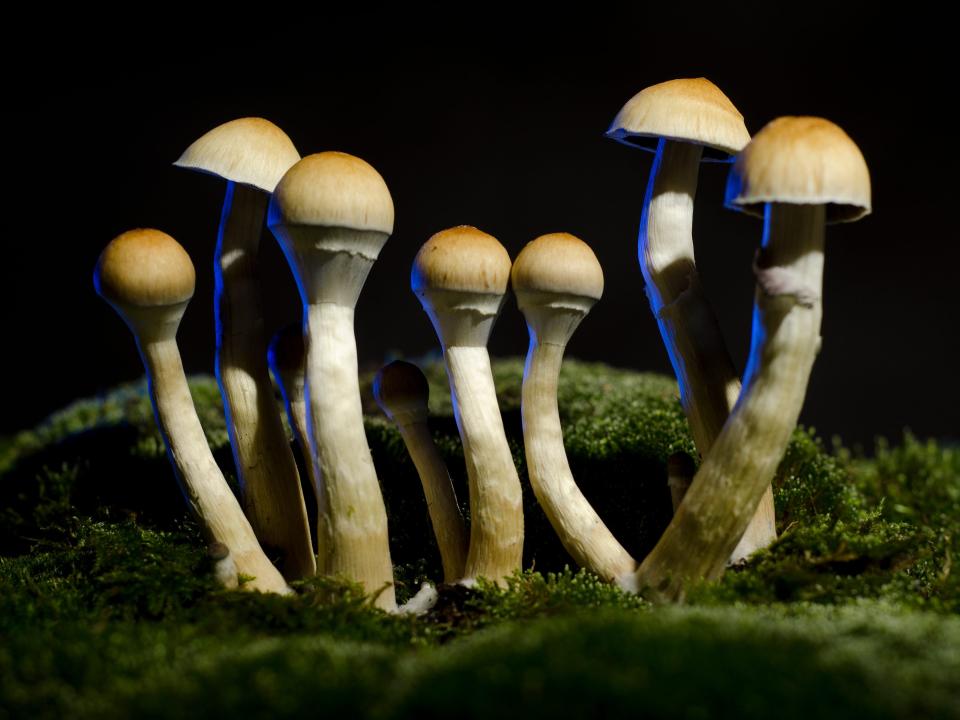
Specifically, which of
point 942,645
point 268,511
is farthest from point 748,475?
point 268,511

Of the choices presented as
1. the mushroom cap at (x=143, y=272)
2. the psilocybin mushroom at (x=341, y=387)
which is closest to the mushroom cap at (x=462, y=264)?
the psilocybin mushroom at (x=341, y=387)

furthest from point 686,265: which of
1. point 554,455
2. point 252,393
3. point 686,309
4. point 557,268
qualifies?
point 252,393

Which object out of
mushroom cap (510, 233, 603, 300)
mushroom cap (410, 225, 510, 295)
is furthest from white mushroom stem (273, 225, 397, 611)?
mushroom cap (510, 233, 603, 300)

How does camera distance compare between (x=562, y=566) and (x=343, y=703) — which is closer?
(x=343, y=703)

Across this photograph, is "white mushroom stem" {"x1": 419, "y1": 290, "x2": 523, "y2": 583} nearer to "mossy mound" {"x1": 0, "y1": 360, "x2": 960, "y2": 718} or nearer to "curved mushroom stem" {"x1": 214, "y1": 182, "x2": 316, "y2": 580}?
"mossy mound" {"x1": 0, "y1": 360, "x2": 960, "y2": 718}

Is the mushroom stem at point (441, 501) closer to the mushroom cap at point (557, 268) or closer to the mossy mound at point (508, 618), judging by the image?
the mossy mound at point (508, 618)

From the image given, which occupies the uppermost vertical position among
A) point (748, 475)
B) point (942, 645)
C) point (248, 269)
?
point (248, 269)

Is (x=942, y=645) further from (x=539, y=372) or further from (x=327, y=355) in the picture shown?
(x=327, y=355)

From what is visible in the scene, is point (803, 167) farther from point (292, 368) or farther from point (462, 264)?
point (292, 368)
